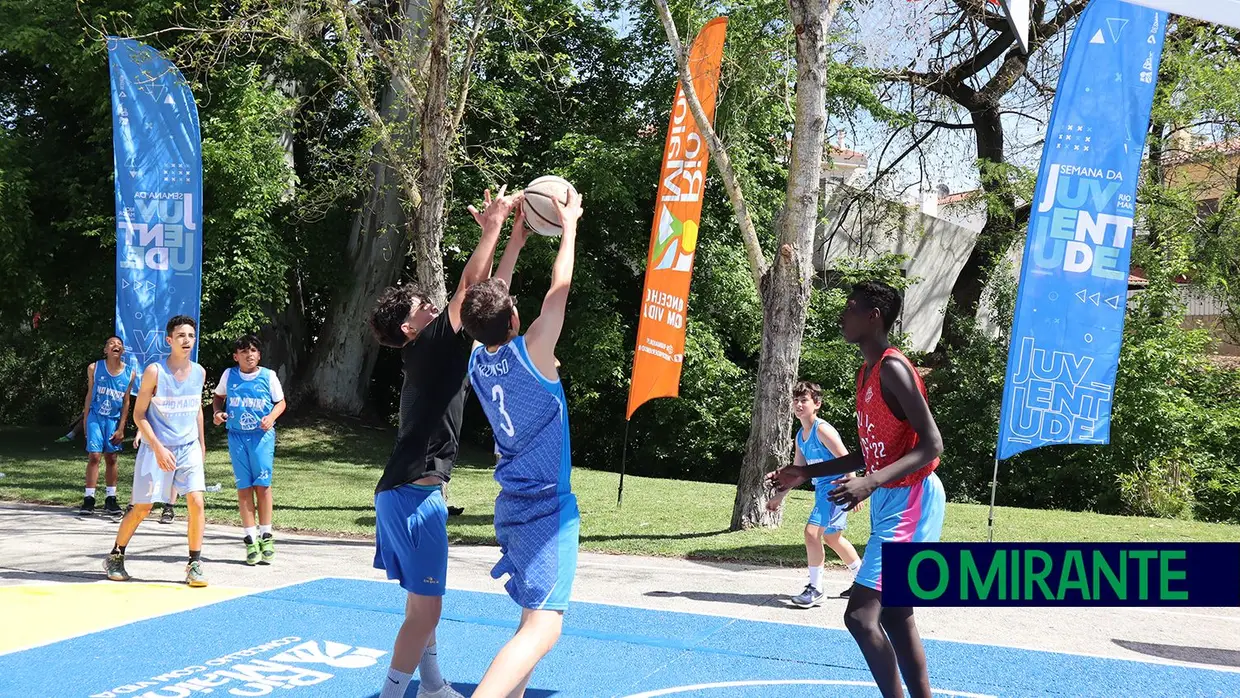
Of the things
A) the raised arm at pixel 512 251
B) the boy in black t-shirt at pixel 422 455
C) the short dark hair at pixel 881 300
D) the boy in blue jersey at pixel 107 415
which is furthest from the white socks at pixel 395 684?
the boy in blue jersey at pixel 107 415

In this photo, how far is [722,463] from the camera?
22.6 metres

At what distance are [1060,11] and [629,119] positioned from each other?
9.43 metres

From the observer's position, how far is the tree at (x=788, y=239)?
35.2 ft

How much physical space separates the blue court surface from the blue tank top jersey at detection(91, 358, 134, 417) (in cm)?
563

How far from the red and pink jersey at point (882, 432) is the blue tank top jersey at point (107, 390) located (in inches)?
387

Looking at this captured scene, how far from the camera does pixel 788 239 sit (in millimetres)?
10875

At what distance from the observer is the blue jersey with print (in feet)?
28.1

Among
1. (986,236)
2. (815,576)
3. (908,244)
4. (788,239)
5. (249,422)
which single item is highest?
(908,244)

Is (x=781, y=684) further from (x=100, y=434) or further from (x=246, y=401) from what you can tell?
(x=100, y=434)

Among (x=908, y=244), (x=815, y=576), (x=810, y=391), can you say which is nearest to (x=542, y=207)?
(x=810, y=391)

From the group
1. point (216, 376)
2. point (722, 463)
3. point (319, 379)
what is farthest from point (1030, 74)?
point (216, 376)

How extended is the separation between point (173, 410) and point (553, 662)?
367cm

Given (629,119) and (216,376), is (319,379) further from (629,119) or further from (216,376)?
(629,119)

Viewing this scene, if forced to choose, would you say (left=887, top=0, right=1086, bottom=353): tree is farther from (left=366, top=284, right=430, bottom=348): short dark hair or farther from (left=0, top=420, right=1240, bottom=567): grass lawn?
(left=366, top=284, right=430, bottom=348): short dark hair
